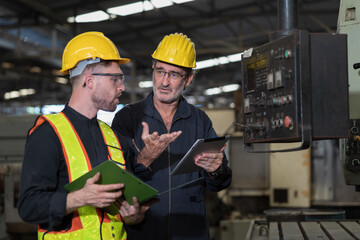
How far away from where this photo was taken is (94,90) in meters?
1.42

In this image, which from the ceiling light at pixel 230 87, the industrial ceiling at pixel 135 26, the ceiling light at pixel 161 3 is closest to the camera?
the ceiling light at pixel 161 3

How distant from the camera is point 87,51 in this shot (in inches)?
57.4

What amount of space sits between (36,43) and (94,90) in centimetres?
763

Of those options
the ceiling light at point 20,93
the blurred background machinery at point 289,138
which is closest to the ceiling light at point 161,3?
the blurred background machinery at point 289,138

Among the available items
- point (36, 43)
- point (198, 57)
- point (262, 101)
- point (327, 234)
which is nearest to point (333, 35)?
point (262, 101)

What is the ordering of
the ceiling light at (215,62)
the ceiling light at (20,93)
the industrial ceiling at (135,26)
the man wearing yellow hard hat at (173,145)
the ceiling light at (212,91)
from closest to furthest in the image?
1. the man wearing yellow hard hat at (173,145)
2. the industrial ceiling at (135,26)
3. the ceiling light at (215,62)
4. the ceiling light at (20,93)
5. the ceiling light at (212,91)

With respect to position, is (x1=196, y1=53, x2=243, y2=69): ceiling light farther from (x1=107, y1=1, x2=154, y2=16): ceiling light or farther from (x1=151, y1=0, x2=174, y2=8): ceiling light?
(x1=107, y1=1, x2=154, y2=16): ceiling light

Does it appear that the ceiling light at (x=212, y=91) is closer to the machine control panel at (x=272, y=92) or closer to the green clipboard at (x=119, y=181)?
the machine control panel at (x=272, y=92)

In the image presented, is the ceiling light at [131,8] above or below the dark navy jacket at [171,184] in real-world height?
above

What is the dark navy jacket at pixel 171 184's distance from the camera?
188 centimetres

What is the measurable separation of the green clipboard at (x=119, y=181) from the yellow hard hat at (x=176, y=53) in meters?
0.83

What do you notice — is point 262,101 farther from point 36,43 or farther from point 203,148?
point 36,43

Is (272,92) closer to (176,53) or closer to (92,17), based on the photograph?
(176,53)

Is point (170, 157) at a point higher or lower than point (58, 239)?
higher
